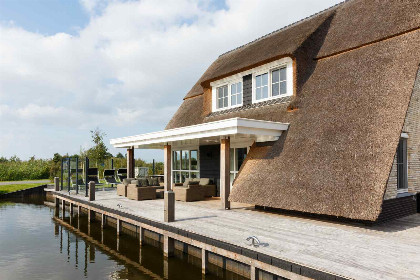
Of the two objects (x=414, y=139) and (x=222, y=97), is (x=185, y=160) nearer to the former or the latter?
(x=222, y=97)

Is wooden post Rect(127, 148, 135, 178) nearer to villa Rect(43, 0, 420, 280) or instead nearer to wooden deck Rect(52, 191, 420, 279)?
villa Rect(43, 0, 420, 280)

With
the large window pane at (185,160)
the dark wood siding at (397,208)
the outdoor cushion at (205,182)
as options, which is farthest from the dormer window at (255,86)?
the dark wood siding at (397,208)

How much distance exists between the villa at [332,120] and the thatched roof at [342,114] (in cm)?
3

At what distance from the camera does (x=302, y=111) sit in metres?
10.7

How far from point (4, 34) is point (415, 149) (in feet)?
49.1

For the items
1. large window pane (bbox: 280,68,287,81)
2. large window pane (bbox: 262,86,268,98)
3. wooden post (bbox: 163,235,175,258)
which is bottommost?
wooden post (bbox: 163,235,175,258)

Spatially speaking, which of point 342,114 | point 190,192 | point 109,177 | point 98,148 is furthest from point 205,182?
point 98,148

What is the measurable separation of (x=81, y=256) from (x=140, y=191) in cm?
433

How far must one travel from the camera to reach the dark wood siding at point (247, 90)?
1373cm

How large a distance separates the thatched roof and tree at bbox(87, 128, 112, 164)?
21.7 meters

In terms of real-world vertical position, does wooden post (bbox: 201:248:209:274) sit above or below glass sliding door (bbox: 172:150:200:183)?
below

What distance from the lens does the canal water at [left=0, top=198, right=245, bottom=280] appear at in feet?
26.7

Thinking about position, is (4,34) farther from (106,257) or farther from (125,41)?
(106,257)

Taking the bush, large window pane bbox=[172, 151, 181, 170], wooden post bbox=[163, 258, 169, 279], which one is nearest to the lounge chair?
large window pane bbox=[172, 151, 181, 170]
